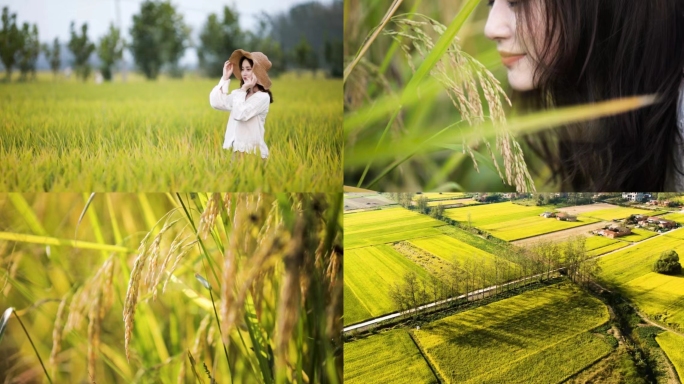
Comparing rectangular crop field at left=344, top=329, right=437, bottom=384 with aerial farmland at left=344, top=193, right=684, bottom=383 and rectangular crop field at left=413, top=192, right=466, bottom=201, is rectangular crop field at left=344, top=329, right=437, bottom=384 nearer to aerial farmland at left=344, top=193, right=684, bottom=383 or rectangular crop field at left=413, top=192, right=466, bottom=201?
aerial farmland at left=344, top=193, right=684, bottom=383

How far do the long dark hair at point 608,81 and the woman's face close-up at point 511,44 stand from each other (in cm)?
2

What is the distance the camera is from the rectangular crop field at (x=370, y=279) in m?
1.51

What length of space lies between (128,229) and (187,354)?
1.39ft

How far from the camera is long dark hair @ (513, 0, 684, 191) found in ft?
4.68

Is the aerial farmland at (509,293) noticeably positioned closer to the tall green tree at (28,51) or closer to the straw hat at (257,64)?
the straw hat at (257,64)

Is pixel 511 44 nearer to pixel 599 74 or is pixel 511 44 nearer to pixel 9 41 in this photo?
pixel 599 74

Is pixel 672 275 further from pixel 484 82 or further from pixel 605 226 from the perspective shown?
pixel 484 82

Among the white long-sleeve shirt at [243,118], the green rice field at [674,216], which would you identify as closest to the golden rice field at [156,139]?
the white long-sleeve shirt at [243,118]

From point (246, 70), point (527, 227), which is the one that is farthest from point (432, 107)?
point (246, 70)

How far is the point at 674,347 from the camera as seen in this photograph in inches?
58.1

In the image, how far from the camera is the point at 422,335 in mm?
1511

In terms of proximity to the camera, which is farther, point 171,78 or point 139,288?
point 171,78

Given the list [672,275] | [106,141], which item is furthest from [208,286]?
[672,275]

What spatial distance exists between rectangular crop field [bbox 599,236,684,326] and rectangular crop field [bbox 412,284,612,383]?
0.10m
